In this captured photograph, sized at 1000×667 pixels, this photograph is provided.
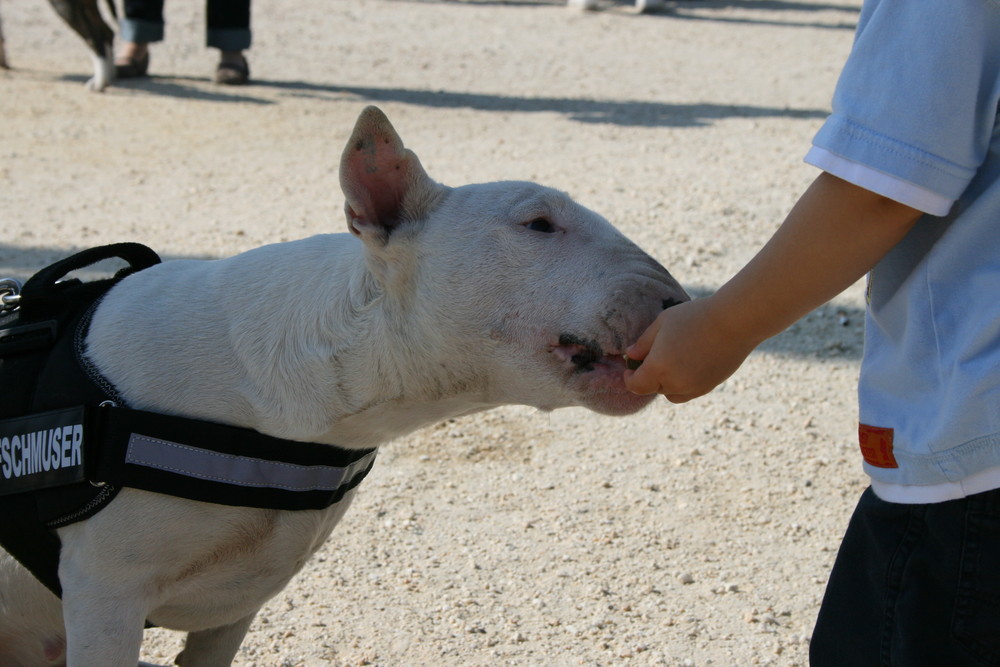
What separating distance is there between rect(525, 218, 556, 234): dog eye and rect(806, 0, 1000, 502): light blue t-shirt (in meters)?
0.76

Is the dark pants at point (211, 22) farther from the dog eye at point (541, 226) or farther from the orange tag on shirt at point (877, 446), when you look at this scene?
the orange tag on shirt at point (877, 446)

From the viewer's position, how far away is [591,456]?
4.13m

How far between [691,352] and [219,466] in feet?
3.25

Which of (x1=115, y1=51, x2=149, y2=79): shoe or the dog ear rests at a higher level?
the dog ear

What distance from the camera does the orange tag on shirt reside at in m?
1.73

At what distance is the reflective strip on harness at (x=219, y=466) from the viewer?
2.17 metres

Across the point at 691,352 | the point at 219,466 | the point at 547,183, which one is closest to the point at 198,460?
the point at 219,466

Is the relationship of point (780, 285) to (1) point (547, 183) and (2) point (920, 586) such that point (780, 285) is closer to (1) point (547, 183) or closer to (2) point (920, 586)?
(2) point (920, 586)

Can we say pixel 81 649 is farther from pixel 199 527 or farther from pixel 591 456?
pixel 591 456

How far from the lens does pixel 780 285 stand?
1.71 meters

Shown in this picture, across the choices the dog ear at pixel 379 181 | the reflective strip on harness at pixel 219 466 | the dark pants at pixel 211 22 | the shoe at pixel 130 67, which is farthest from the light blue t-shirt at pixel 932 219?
the shoe at pixel 130 67

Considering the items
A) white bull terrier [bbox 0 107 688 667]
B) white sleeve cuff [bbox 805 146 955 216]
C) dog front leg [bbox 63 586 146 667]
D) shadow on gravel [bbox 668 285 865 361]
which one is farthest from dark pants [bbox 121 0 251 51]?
white sleeve cuff [bbox 805 146 955 216]

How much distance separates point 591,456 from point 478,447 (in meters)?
0.43

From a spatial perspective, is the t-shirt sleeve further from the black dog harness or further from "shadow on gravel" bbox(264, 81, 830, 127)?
"shadow on gravel" bbox(264, 81, 830, 127)
